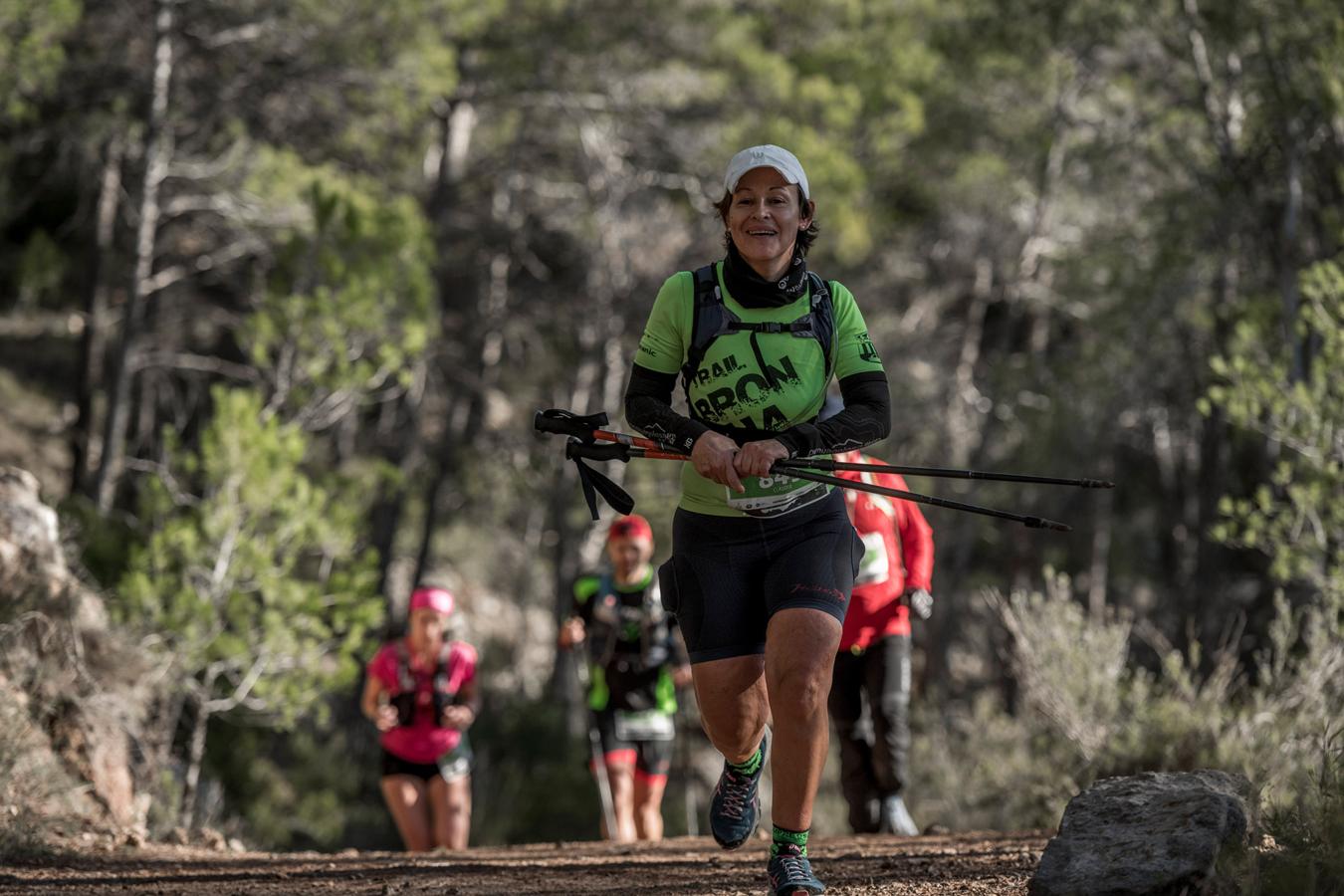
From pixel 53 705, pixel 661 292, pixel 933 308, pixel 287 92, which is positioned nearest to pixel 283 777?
pixel 287 92

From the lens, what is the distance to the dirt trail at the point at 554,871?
191 inches

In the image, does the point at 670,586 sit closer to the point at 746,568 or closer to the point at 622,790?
the point at 746,568

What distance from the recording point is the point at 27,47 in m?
13.8

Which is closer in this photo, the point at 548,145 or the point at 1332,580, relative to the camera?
the point at 1332,580

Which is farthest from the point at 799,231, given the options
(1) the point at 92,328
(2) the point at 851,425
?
(1) the point at 92,328

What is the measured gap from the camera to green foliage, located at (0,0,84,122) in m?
13.8

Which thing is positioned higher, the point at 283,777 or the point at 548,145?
the point at 548,145

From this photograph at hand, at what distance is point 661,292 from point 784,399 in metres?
0.49

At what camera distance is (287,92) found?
54.6 feet

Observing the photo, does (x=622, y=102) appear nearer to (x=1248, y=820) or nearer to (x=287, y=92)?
(x=287, y=92)

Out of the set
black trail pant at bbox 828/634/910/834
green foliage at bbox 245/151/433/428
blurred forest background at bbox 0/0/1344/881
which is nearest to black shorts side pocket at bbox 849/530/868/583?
blurred forest background at bbox 0/0/1344/881

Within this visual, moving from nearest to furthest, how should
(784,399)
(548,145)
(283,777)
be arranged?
(784,399)
(283,777)
(548,145)

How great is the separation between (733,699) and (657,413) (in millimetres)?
833

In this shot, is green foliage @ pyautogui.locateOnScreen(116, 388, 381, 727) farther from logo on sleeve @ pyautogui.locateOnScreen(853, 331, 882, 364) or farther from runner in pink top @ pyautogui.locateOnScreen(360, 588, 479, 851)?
logo on sleeve @ pyautogui.locateOnScreen(853, 331, 882, 364)
